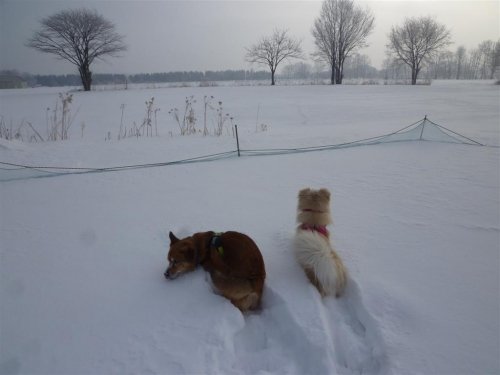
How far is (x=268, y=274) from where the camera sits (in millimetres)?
2734

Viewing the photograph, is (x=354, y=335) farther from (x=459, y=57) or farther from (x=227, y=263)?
(x=459, y=57)

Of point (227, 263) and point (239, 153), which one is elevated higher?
point (239, 153)

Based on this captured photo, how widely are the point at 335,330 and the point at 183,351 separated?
117cm

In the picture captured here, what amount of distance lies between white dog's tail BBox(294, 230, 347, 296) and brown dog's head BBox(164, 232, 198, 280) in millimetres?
1031

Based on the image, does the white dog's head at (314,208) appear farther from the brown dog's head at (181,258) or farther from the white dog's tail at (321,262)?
the brown dog's head at (181,258)

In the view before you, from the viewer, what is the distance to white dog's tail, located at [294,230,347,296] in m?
2.44

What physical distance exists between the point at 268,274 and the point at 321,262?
0.56 m

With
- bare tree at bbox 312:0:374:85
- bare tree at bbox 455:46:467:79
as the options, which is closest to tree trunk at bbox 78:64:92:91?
bare tree at bbox 312:0:374:85

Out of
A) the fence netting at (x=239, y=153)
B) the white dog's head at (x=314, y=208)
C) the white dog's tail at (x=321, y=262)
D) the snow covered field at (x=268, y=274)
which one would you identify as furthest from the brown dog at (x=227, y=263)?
the fence netting at (x=239, y=153)

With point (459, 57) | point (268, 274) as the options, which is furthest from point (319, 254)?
point (459, 57)

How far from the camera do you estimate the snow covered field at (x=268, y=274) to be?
1.95 metres

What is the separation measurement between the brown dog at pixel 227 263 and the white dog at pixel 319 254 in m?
0.45

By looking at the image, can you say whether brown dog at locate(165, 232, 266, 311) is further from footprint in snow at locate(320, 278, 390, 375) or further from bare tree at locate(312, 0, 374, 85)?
bare tree at locate(312, 0, 374, 85)

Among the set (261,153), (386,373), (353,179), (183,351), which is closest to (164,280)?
(183,351)
